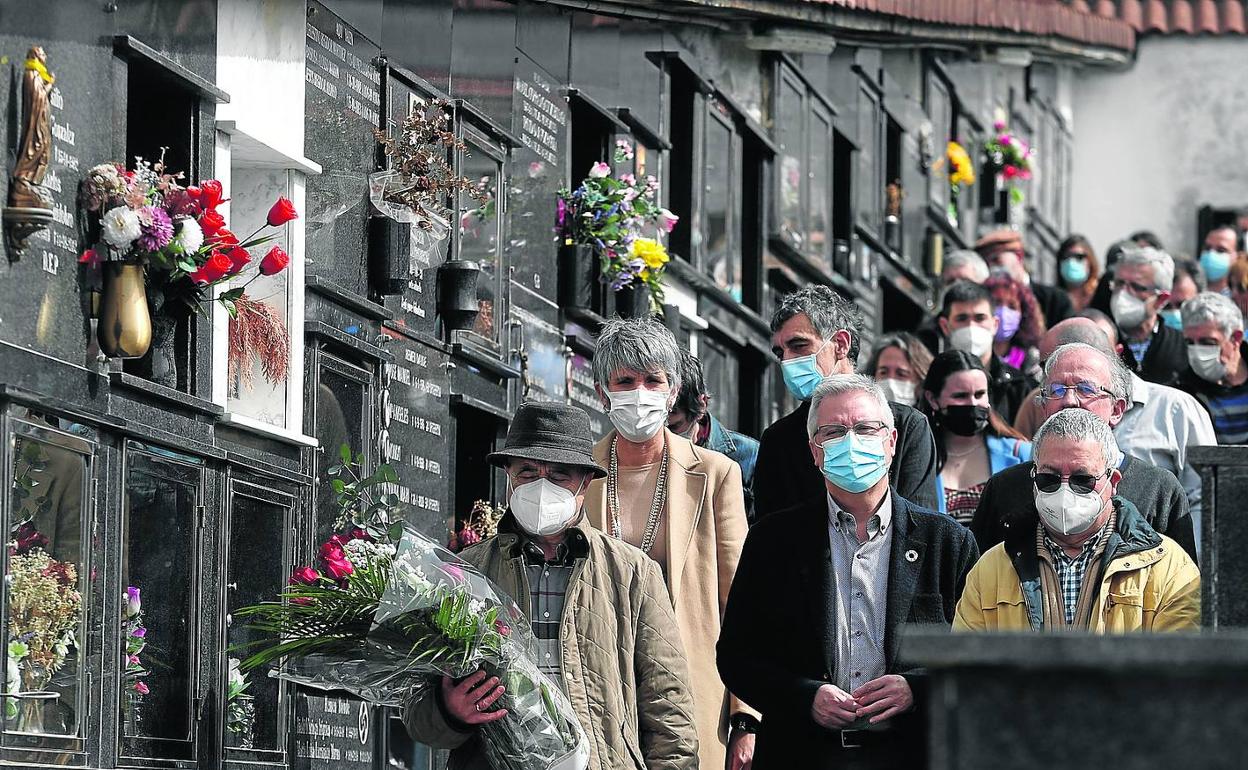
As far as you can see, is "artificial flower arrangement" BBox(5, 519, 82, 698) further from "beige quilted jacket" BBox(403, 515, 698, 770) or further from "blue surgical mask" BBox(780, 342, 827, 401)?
"blue surgical mask" BBox(780, 342, 827, 401)

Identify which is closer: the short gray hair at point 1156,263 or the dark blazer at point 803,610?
the dark blazer at point 803,610

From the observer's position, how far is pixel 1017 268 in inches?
698

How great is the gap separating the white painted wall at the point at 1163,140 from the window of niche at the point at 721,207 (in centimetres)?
1317

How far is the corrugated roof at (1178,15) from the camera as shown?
31.4m

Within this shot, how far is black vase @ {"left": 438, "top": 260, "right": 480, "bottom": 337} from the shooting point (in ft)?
40.6

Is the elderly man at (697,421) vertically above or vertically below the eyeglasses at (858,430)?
above

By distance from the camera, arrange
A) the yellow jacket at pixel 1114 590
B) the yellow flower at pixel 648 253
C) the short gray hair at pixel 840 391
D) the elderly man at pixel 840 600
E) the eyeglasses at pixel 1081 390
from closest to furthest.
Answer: the elderly man at pixel 840 600, the yellow jacket at pixel 1114 590, the short gray hair at pixel 840 391, the eyeglasses at pixel 1081 390, the yellow flower at pixel 648 253

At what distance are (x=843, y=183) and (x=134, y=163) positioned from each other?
14.0 m

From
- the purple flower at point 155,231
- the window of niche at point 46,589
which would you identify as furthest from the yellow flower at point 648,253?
the window of niche at point 46,589

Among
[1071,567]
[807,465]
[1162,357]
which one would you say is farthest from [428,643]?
[1162,357]

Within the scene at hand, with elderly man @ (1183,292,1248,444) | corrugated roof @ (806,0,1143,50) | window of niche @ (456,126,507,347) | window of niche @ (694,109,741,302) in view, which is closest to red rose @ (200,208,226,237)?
A: window of niche @ (456,126,507,347)

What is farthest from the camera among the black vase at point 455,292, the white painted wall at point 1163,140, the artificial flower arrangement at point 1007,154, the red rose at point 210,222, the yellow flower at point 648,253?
the white painted wall at point 1163,140

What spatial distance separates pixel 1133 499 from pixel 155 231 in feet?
11.4

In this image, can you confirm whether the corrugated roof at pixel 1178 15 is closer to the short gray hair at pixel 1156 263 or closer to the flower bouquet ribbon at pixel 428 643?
the short gray hair at pixel 1156 263
